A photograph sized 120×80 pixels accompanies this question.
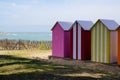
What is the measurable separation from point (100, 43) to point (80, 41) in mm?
1795

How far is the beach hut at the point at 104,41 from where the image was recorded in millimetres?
18797

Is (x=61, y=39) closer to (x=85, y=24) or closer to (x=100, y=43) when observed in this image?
(x=85, y=24)

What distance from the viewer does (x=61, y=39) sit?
74.3 ft

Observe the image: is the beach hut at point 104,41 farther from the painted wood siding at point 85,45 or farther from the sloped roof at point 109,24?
the painted wood siding at point 85,45

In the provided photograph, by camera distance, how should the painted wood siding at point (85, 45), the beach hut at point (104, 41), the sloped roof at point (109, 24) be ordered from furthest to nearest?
the painted wood siding at point (85, 45), the sloped roof at point (109, 24), the beach hut at point (104, 41)

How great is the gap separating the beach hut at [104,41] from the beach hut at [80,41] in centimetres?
77

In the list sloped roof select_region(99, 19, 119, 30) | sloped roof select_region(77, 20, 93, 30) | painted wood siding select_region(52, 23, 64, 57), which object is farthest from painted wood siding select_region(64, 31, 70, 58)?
→ sloped roof select_region(99, 19, 119, 30)

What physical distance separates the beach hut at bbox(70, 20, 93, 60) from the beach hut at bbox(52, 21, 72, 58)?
93 cm

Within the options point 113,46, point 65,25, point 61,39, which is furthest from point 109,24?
point 65,25

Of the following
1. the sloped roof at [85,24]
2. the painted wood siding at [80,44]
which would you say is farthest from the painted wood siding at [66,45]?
the sloped roof at [85,24]

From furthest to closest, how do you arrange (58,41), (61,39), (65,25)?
(65,25), (58,41), (61,39)

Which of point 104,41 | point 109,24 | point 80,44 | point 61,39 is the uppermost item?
point 109,24

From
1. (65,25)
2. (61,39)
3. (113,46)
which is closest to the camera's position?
(113,46)

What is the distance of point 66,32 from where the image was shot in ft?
74.3
